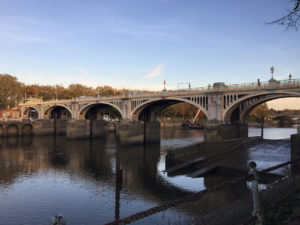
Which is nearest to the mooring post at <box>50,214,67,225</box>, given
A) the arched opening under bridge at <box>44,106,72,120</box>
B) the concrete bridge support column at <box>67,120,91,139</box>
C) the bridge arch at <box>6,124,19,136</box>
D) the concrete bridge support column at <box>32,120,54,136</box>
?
the concrete bridge support column at <box>67,120,91,139</box>

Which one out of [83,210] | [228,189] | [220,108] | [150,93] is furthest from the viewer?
[150,93]

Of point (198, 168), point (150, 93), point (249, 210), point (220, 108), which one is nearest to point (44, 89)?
point (150, 93)

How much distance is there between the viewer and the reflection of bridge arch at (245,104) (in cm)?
3959

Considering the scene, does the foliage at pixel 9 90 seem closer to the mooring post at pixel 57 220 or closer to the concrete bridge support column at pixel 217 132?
the concrete bridge support column at pixel 217 132

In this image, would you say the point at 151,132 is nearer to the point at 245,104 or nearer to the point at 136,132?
the point at 136,132

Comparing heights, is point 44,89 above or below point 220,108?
above

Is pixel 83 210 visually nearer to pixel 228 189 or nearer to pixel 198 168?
pixel 228 189

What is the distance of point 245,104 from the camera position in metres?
48.1

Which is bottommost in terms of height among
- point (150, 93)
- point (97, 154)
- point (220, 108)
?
point (97, 154)

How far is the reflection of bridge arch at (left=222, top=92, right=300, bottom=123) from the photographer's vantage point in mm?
39594

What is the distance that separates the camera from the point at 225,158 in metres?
30.5

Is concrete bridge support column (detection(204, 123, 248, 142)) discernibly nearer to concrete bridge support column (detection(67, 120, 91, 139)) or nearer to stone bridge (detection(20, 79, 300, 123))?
A: stone bridge (detection(20, 79, 300, 123))

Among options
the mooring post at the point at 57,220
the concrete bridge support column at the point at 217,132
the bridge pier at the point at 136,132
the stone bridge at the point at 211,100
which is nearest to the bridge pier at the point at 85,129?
the stone bridge at the point at 211,100

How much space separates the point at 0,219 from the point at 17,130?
215 ft
